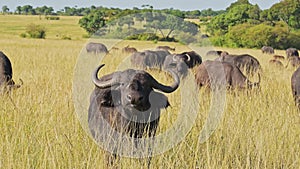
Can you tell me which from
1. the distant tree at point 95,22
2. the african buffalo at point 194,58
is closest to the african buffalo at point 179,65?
the african buffalo at point 194,58

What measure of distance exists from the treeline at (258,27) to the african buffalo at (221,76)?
41.0m

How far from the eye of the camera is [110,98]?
4.63m

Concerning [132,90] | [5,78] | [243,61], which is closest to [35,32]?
[243,61]

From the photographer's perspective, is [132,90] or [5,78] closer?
[132,90]

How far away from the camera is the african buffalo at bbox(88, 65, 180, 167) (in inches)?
175

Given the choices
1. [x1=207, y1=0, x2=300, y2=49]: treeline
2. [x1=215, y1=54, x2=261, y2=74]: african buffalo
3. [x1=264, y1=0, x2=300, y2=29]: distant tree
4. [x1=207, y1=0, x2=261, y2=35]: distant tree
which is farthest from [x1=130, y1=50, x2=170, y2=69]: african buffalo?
[x1=264, y1=0, x2=300, y2=29]: distant tree

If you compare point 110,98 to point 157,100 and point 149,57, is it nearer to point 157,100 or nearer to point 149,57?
point 157,100

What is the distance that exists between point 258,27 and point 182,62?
43.2 meters

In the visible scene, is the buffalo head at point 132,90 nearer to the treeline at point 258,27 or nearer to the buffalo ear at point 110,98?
the buffalo ear at point 110,98

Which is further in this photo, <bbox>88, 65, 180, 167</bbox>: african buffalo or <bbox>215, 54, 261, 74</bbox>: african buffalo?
<bbox>215, 54, 261, 74</bbox>: african buffalo

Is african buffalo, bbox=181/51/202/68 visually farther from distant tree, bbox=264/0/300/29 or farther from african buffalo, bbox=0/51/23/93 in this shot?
distant tree, bbox=264/0/300/29

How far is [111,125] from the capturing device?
4.76 m

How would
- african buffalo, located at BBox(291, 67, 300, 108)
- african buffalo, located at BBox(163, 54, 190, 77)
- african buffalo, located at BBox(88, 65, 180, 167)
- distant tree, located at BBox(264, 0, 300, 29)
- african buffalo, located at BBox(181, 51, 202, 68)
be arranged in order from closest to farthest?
african buffalo, located at BBox(88, 65, 180, 167) → african buffalo, located at BBox(291, 67, 300, 108) → african buffalo, located at BBox(163, 54, 190, 77) → african buffalo, located at BBox(181, 51, 202, 68) → distant tree, located at BBox(264, 0, 300, 29)

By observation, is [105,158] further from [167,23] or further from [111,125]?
[167,23]
